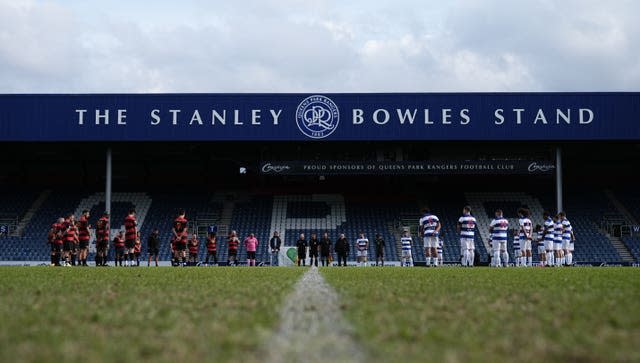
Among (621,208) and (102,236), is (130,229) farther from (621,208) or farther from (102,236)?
(621,208)

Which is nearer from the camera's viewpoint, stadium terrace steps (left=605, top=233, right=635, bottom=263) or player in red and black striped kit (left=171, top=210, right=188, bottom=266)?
player in red and black striped kit (left=171, top=210, right=188, bottom=266)

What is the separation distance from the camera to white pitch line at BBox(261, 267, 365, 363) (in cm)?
282

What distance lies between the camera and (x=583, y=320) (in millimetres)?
4199

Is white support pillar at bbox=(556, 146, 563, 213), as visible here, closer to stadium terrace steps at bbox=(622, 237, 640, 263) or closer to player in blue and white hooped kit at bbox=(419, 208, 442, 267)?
stadium terrace steps at bbox=(622, 237, 640, 263)

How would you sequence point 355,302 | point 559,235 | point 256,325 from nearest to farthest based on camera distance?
point 256,325
point 355,302
point 559,235

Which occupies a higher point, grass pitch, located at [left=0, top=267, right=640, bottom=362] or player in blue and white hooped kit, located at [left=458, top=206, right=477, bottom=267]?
player in blue and white hooped kit, located at [left=458, top=206, right=477, bottom=267]

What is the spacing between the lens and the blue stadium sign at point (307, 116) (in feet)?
99.6

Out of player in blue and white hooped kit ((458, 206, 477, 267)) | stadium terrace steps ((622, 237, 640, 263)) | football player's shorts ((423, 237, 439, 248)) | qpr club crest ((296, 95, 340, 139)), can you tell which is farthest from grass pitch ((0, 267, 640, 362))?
stadium terrace steps ((622, 237, 640, 263))

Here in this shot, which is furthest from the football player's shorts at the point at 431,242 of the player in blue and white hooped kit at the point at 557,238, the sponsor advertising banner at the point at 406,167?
the sponsor advertising banner at the point at 406,167

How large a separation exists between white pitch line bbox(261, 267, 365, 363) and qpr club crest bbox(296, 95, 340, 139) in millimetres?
25234

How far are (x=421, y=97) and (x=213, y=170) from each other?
445 inches

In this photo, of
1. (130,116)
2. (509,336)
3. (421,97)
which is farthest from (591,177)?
(509,336)

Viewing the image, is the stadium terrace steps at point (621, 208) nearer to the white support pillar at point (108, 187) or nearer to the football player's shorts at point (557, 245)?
the football player's shorts at point (557, 245)

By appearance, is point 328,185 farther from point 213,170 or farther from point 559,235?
point 559,235
